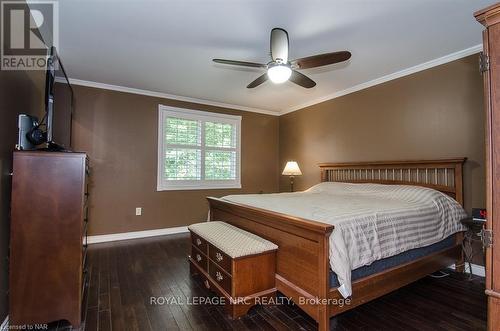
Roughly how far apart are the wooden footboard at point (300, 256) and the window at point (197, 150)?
257 centimetres

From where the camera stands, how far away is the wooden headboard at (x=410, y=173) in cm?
286

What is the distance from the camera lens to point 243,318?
1.94m

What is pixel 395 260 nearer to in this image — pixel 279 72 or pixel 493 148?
pixel 493 148

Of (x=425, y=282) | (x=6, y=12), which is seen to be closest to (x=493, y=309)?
(x=425, y=282)

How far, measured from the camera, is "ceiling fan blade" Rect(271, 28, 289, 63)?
6.61ft

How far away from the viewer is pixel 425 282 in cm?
256

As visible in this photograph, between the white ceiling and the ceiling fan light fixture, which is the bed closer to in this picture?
A: the ceiling fan light fixture

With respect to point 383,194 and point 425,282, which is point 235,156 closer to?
point 383,194

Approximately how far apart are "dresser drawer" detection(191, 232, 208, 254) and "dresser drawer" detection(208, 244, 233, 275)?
0.11 meters

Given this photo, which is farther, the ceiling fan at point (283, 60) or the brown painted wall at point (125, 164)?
the brown painted wall at point (125, 164)

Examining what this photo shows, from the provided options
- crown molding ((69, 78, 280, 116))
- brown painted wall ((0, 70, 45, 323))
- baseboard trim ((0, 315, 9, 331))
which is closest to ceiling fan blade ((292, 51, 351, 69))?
brown painted wall ((0, 70, 45, 323))

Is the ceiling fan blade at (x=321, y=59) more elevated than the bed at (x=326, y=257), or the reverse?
the ceiling fan blade at (x=321, y=59)

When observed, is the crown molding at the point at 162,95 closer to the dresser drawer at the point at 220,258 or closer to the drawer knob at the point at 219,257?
the dresser drawer at the point at 220,258

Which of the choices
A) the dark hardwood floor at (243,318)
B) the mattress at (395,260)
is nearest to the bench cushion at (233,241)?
the dark hardwood floor at (243,318)
